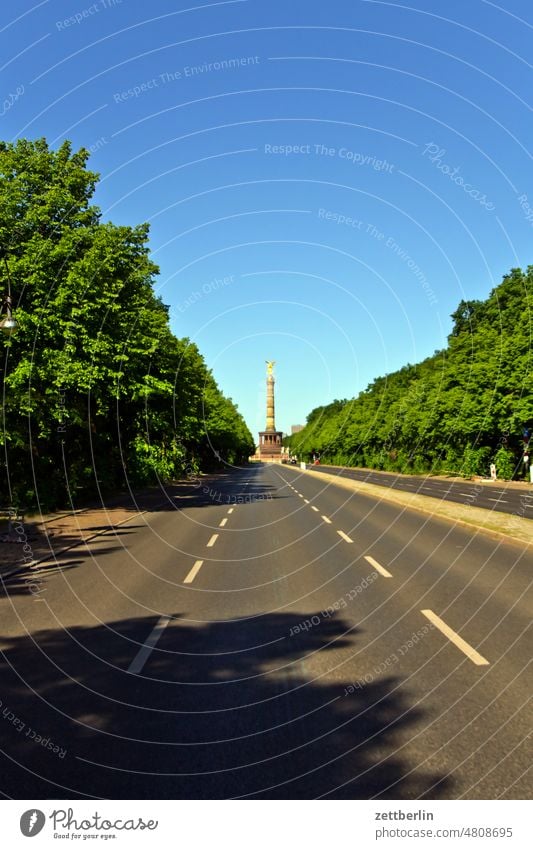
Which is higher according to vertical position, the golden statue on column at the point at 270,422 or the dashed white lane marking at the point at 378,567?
the golden statue on column at the point at 270,422

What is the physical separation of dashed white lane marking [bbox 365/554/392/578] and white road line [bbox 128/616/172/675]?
14.7 ft

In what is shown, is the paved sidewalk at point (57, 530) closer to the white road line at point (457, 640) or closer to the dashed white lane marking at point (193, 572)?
the dashed white lane marking at point (193, 572)

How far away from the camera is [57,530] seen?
18172 mm

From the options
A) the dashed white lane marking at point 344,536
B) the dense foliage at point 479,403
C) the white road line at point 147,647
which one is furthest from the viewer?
the dense foliage at point 479,403

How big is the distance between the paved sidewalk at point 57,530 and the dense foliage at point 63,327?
1835mm

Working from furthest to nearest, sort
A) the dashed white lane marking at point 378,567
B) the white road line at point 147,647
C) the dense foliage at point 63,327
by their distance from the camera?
1. the dense foliage at point 63,327
2. the dashed white lane marking at point 378,567
3. the white road line at point 147,647

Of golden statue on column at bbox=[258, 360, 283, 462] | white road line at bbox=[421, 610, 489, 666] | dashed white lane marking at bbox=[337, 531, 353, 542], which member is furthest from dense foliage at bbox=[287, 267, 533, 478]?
golden statue on column at bbox=[258, 360, 283, 462]

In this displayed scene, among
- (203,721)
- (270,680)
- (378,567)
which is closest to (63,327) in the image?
(378,567)

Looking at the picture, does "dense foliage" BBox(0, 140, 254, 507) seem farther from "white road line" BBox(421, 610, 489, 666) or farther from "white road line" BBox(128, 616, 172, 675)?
"white road line" BBox(421, 610, 489, 666)

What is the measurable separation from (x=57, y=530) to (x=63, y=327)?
7.76 metres

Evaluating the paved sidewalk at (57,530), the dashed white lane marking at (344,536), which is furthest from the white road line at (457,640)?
the paved sidewalk at (57,530)

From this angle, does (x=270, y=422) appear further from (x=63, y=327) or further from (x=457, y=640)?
(x=457, y=640)

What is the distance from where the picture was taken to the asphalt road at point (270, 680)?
3949 mm
